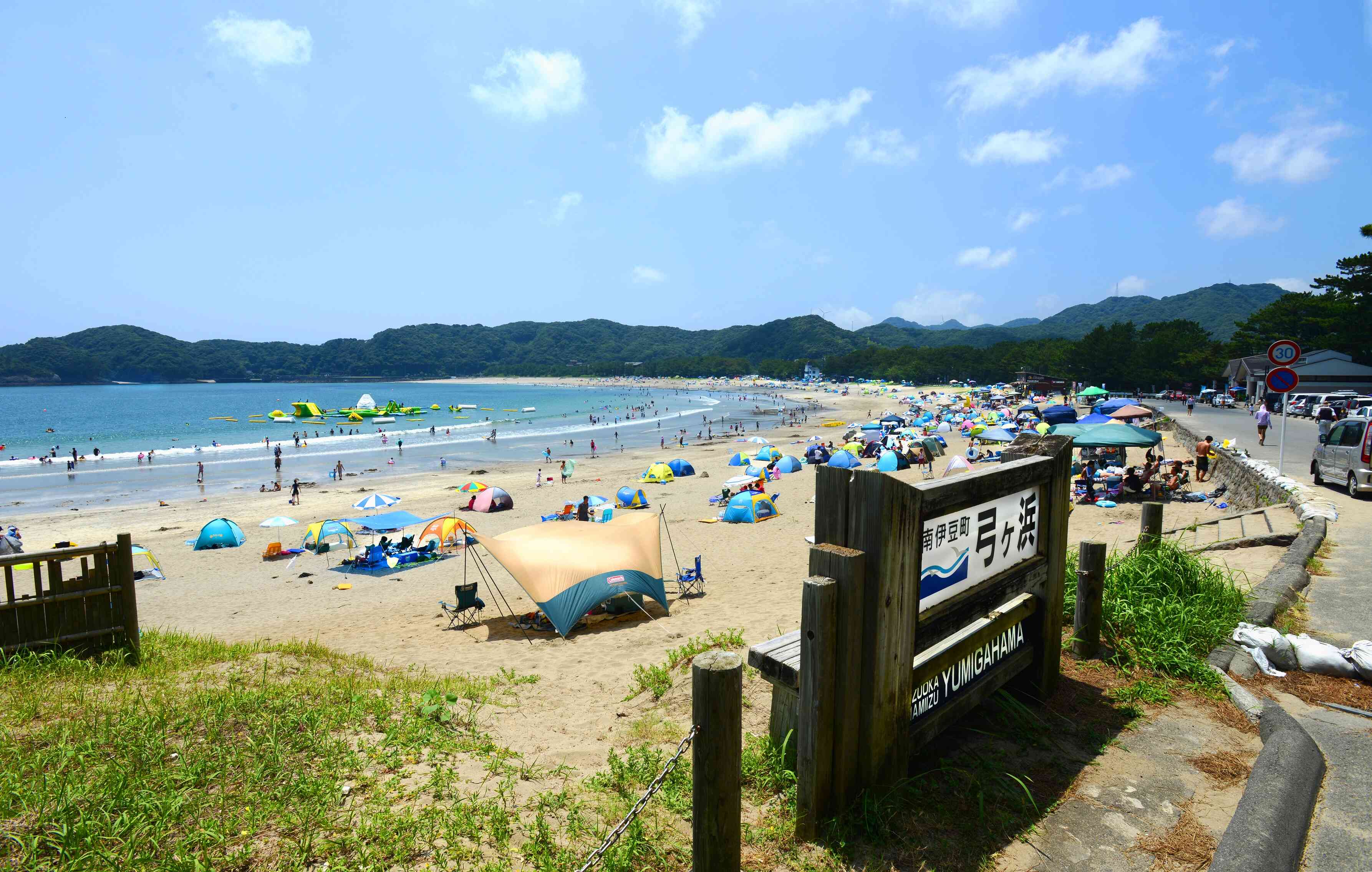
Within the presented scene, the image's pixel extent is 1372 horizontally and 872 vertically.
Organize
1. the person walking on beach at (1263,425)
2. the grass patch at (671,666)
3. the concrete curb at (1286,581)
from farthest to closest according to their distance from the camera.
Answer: the person walking on beach at (1263,425) < the grass patch at (671,666) < the concrete curb at (1286,581)

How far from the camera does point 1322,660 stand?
4.73 meters

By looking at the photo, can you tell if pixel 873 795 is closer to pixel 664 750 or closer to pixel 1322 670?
pixel 664 750

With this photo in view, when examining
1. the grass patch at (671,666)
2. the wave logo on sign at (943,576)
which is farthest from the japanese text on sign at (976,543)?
the grass patch at (671,666)

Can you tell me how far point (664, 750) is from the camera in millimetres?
4258

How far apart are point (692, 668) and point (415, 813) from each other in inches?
73.4

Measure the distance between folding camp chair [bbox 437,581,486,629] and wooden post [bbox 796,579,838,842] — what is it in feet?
28.2

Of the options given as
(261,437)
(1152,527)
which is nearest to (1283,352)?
(1152,527)

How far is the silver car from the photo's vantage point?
11141mm

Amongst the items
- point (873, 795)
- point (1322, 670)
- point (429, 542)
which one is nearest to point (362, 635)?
point (429, 542)

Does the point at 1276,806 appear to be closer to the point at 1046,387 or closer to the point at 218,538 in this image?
the point at 218,538

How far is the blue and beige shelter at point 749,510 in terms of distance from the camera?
749 inches

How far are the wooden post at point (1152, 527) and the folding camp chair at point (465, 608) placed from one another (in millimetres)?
8699

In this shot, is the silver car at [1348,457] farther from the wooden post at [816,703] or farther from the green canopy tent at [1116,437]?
the wooden post at [816,703]

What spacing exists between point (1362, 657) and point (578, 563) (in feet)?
27.6
